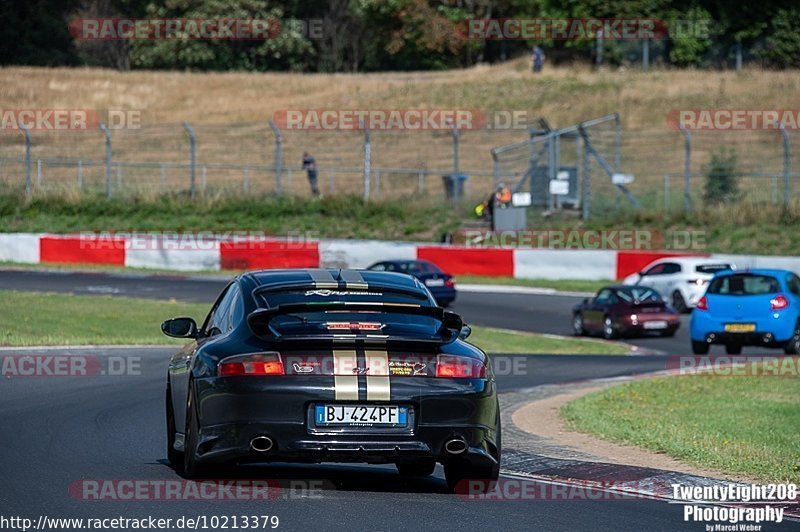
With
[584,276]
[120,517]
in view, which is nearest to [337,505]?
[120,517]

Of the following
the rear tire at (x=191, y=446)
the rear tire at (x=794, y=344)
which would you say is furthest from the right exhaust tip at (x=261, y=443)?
the rear tire at (x=794, y=344)

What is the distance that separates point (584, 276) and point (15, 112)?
2987 centimetres

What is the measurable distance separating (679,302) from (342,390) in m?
24.9

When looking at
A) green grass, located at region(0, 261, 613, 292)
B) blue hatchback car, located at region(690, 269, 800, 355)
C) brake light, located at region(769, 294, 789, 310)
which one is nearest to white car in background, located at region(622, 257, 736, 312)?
green grass, located at region(0, 261, 613, 292)

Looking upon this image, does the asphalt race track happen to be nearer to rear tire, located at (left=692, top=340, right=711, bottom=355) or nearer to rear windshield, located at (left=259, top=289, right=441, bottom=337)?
rear tire, located at (left=692, top=340, right=711, bottom=355)

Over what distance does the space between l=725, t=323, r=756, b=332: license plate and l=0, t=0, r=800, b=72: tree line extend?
52383 mm

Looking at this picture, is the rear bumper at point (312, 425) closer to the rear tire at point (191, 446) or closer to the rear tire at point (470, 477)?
the rear tire at point (191, 446)

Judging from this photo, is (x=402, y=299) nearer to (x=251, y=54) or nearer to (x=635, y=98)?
(x=635, y=98)

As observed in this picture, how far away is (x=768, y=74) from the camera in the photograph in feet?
211

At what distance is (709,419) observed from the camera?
557 inches

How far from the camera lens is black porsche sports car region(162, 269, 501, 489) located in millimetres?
8086

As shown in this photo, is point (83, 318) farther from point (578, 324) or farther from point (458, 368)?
point (458, 368)

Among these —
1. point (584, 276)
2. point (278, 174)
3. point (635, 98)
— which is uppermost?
point (635, 98)

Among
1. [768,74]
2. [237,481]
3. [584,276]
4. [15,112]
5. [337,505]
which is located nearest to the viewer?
[337,505]
